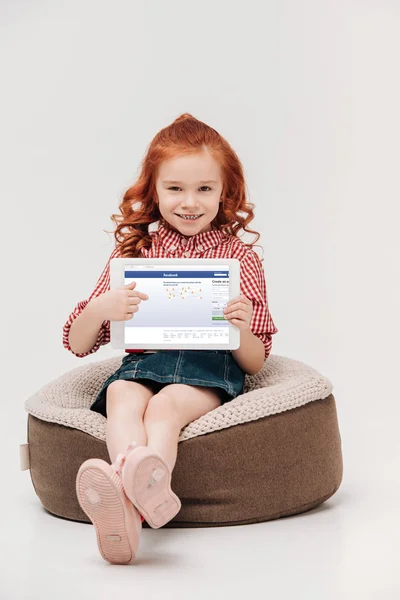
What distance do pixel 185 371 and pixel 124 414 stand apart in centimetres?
32

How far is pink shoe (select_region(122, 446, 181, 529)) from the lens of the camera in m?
2.39

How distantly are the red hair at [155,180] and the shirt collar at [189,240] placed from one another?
53 mm

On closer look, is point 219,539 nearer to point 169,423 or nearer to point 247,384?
point 169,423

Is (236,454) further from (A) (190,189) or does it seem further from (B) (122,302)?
(A) (190,189)

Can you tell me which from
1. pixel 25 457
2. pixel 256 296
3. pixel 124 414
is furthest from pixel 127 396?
pixel 256 296

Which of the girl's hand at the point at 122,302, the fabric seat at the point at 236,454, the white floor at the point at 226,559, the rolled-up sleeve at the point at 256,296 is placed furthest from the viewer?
the rolled-up sleeve at the point at 256,296

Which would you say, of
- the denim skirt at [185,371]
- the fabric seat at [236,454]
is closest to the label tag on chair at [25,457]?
the fabric seat at [236,454]

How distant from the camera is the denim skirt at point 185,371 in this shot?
3023 millimetres

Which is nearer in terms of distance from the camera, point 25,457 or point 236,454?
point 236,454

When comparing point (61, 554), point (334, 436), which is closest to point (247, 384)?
point (334, 436)

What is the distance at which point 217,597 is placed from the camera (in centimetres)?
229

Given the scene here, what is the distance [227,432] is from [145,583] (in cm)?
58

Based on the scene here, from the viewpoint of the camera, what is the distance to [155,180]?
3.28m

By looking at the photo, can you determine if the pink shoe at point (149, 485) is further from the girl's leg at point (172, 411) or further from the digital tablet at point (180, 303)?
the digital tablet at point (180, 303)
